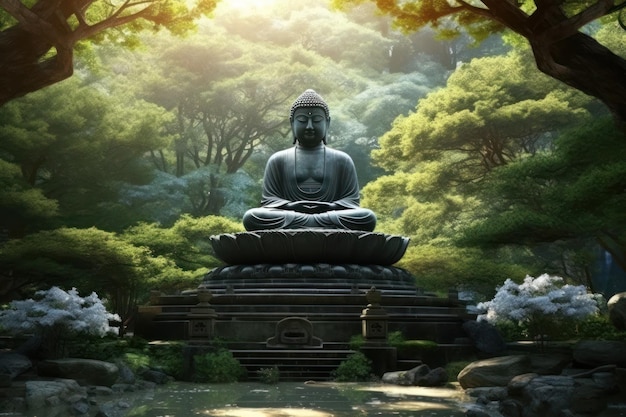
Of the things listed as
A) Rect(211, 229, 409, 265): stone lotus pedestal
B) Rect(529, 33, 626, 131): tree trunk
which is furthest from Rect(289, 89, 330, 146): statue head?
Rect(529, 33, 626, 131): tree trunk

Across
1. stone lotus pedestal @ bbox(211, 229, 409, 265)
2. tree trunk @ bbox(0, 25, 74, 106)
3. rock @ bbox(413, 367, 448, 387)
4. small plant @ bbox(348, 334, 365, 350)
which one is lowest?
rock @ bbox(413, 367, 448, 387)

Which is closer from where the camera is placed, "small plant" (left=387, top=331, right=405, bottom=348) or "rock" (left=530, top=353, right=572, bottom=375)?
"rock" (left=530, top=353, right=572, bottom=375)

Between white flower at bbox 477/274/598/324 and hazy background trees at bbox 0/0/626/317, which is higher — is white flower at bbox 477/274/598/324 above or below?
below

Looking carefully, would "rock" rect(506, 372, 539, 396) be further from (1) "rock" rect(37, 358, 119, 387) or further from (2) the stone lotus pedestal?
(2) the stone lotus pedestal

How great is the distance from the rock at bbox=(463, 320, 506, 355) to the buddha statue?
4189 mm

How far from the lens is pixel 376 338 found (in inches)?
510

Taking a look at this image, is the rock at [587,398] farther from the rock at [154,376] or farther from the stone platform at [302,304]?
the rock at [154,376]

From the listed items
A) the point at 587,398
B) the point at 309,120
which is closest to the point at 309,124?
the point at 309,120

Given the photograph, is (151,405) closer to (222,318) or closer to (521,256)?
(222,318)

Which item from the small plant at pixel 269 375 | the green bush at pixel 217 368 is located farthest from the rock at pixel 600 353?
the green bush at pixel 217 368

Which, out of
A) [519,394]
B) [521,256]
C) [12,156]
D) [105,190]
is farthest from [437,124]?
[519,394]

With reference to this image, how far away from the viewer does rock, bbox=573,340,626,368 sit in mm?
10039

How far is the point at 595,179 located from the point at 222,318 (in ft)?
21.8

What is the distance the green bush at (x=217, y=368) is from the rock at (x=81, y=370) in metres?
1.94
